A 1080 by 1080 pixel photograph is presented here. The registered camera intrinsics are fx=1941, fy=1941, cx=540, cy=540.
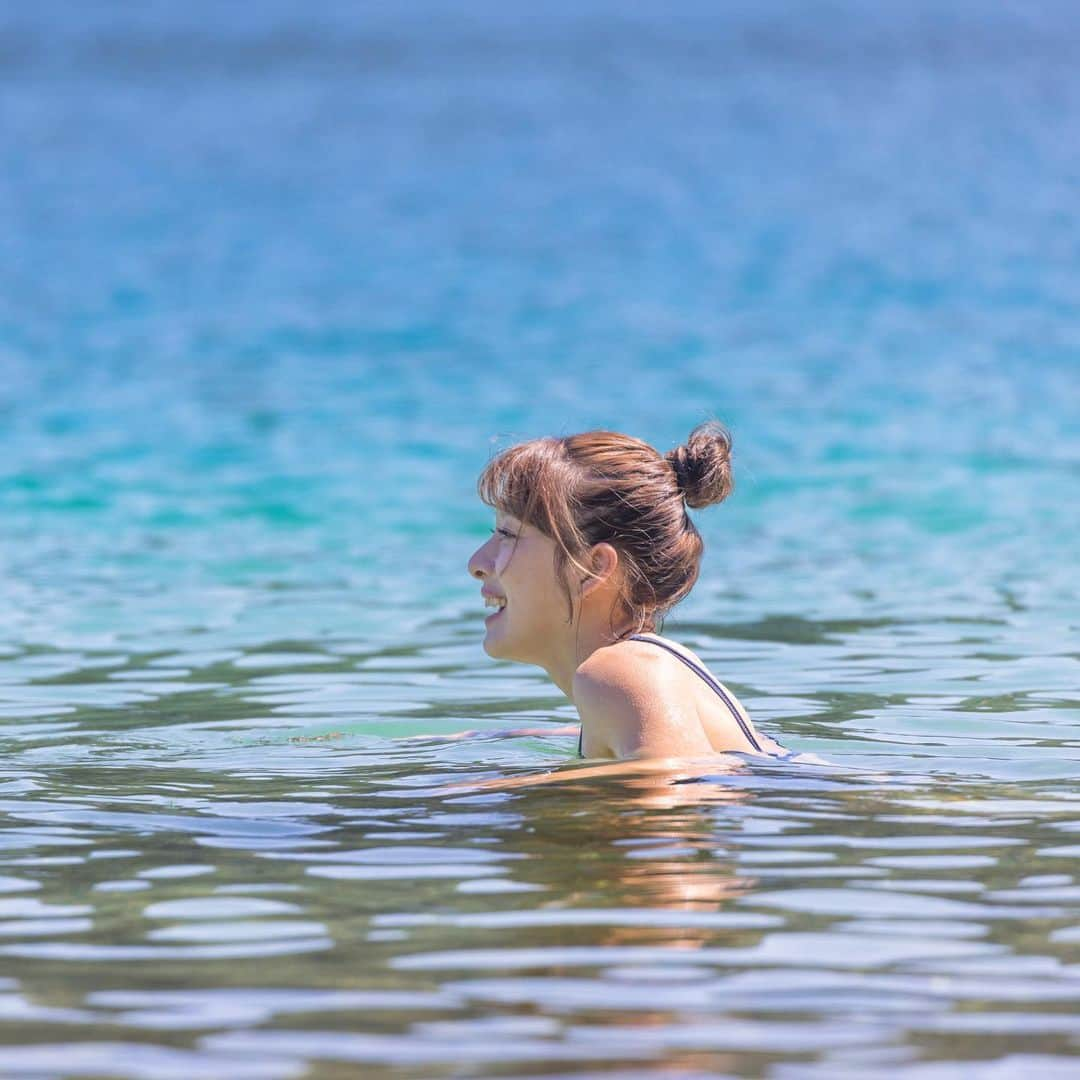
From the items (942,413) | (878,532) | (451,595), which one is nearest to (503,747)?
(451,595)

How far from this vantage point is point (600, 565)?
5812 millimetres

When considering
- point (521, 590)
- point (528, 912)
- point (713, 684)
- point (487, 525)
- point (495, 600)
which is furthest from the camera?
point (487, 525)

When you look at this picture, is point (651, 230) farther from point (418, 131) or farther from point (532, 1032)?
point (532, 1032)

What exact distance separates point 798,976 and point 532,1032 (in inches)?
22.5

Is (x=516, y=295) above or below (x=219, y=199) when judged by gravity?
below

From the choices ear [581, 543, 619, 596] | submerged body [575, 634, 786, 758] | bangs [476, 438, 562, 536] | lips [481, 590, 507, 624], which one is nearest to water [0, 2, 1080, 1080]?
submerged body [575, 634, 786, 758]

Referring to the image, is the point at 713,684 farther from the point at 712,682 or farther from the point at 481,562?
the point at 481,562

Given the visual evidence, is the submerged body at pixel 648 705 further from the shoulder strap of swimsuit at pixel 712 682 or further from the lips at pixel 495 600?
the lips at pixel 495 600

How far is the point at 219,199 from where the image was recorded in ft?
134

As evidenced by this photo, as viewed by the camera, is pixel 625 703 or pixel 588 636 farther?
pixel 588 636

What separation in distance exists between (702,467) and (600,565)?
1.39 feet

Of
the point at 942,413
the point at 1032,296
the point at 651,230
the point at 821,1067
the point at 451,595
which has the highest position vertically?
the point at 651,230

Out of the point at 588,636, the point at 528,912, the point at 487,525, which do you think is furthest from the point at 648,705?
the point at 487,525

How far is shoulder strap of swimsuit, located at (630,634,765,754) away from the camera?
5652mm
